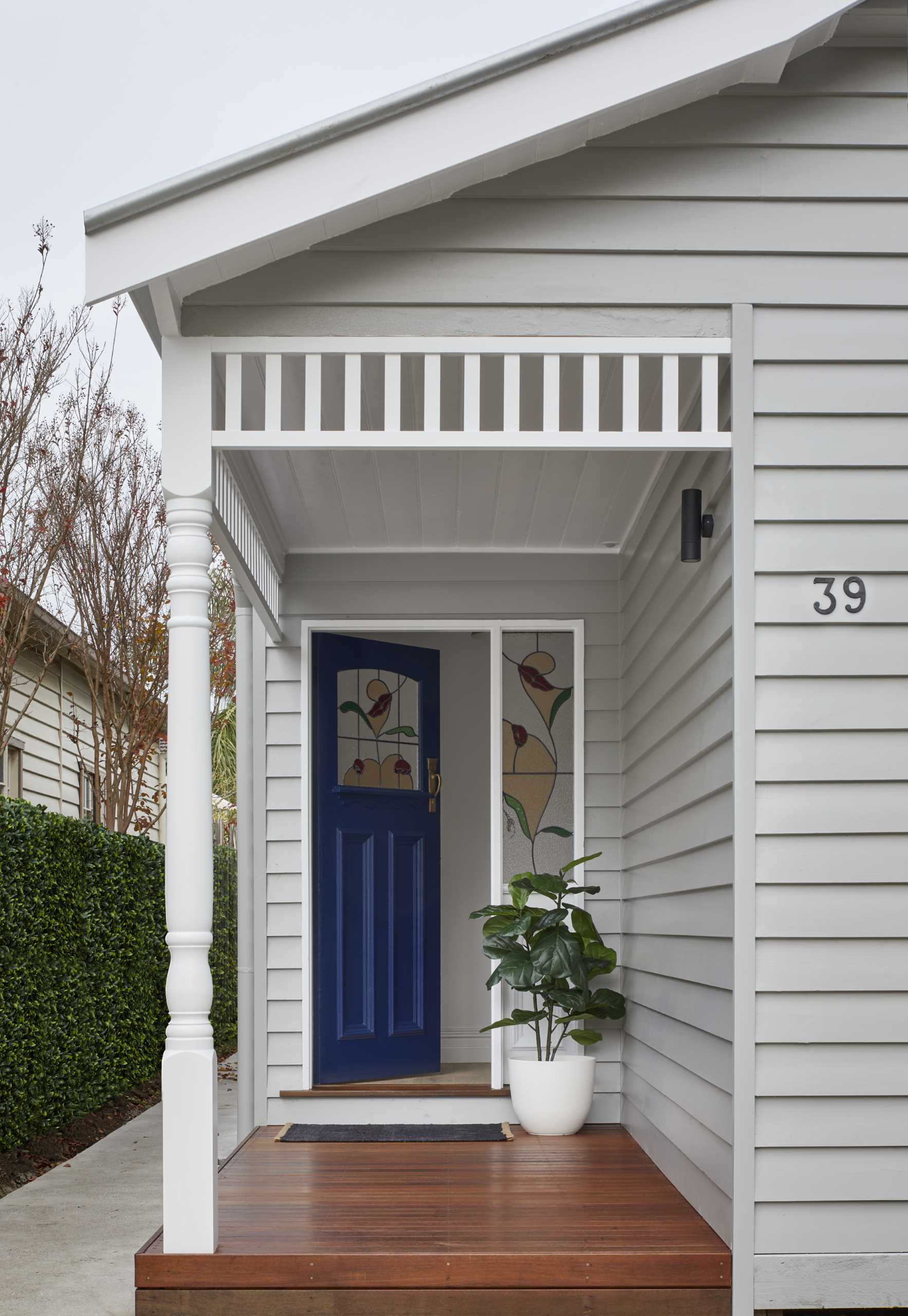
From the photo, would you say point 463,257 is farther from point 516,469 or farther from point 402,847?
point 402,847

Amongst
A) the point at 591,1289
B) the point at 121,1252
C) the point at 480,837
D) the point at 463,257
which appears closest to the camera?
the point at 591,1289

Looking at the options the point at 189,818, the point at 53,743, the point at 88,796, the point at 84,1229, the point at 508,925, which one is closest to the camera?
the point at 189,818

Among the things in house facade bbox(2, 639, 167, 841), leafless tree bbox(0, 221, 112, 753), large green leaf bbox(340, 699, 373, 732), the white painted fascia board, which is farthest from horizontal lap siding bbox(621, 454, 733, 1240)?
house facade bbox(2, 639, 167, 841)

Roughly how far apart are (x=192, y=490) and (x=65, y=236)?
89.0ft

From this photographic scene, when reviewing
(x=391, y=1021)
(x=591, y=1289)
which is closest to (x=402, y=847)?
(x=391, y=1021)

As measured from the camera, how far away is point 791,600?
11.1ft

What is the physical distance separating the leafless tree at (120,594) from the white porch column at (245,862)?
11.1 feet

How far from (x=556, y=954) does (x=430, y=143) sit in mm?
3060

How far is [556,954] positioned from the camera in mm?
4992

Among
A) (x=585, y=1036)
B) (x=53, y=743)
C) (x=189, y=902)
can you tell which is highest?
(x=53, y=743)

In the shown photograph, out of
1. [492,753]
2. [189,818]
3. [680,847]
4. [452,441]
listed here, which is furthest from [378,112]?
[492,753]

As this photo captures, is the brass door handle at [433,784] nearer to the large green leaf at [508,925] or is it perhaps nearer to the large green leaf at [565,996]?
the large green leaf at [508,925]

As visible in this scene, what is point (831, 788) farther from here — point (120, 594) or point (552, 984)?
point (120, 594)

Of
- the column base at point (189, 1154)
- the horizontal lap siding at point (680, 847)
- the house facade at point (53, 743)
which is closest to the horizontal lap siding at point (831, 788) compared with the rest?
the horizontal lap siding at point (680, 847)
